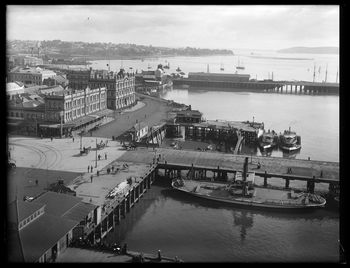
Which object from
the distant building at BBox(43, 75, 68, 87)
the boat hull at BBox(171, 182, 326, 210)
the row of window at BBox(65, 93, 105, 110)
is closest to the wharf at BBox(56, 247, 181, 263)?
the boat hull at BBox(171, 182, 326, 210)

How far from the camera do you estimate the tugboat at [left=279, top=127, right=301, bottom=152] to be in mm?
27900

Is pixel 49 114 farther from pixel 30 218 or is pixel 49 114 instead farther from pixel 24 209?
pixel 30 218

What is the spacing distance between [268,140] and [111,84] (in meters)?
14.3

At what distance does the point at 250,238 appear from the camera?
1409 centimetres

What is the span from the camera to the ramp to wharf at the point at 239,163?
19.3 m

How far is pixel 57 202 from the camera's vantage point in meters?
12.8

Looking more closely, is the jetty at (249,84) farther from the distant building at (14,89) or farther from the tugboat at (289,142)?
the distant building at (14,89)

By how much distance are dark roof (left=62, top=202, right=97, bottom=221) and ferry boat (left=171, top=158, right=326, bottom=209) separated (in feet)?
18.5

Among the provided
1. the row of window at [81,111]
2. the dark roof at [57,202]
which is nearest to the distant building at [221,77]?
the row of window at [81,111]

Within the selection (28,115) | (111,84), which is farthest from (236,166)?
(111,84)
